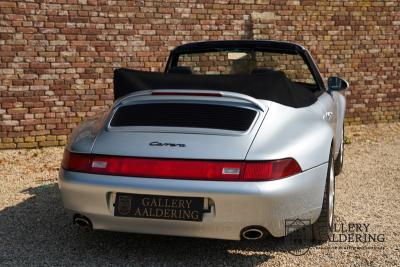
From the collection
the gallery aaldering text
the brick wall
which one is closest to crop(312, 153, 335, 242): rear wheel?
the gallery aaldering text

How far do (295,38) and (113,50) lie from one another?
343cm

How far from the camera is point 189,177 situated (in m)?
2.94

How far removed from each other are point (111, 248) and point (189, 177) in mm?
1032

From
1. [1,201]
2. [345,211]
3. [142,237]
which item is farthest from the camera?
[1,201]

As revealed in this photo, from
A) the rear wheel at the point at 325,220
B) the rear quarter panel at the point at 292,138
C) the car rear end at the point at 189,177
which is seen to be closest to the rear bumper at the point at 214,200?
the car rear end at the point at 189,177

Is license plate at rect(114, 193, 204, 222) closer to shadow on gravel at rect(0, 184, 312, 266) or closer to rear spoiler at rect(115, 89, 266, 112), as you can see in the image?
shadow on gravel at rect(0, 184, 312, 266)

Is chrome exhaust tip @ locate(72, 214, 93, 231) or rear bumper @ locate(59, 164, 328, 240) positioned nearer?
rear bumper @ locate(59, 164, 328, 240)

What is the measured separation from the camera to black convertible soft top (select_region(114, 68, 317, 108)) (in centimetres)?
348

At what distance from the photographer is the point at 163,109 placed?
3.33m

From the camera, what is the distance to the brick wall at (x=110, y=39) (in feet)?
23.7

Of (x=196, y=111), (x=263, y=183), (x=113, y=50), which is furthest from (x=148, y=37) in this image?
(x=263, y=183)

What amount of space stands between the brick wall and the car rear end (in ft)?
14.4

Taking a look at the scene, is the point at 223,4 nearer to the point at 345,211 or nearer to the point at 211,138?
the point at 345,211
